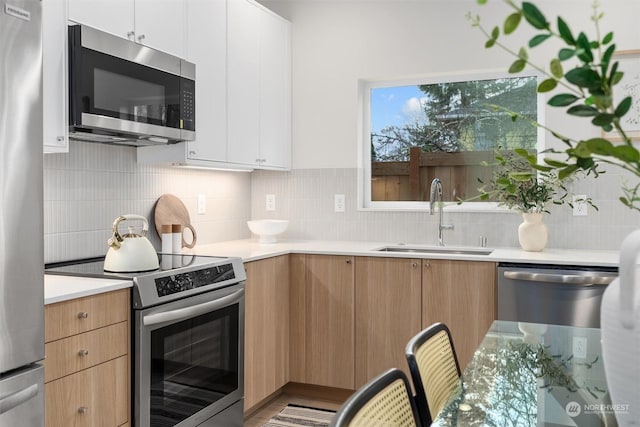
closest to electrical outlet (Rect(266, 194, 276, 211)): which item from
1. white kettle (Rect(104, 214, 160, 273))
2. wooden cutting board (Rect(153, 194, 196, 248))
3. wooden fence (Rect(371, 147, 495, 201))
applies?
wooden fence (Rect(371, 147, 495, 201))

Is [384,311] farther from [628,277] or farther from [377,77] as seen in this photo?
[628,277]

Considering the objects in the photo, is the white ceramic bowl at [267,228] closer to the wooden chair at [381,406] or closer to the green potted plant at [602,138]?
the wooden chair at [381,406]

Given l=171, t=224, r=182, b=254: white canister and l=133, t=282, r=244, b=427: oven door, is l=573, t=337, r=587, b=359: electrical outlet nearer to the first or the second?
l=133, t=282, r=244, b=427: oven door

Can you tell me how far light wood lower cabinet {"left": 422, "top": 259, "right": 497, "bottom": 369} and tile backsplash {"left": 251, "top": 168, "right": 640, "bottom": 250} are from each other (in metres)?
0.60

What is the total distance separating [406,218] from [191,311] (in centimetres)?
182

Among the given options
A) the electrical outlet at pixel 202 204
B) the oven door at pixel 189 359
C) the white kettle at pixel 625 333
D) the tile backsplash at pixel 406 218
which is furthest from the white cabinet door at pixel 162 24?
the white kettle at pixel 625 333

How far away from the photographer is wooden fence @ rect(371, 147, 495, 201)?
3.81 metres

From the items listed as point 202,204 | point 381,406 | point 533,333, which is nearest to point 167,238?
point 202,204

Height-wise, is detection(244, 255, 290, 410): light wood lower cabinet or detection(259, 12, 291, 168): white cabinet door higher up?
detection(259, 12, 291, 168): white cabinet door

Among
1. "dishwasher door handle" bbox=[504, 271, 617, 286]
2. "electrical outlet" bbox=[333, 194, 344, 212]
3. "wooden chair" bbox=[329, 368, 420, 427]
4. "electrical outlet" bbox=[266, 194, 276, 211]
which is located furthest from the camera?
"electrical outlet" bbox=[266, 194, 276, 211]

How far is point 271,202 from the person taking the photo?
414 centimetres

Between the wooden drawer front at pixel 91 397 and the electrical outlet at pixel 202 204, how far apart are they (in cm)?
153

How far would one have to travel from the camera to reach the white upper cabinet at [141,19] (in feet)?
7.68

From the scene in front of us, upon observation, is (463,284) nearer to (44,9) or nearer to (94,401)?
(94,401)
